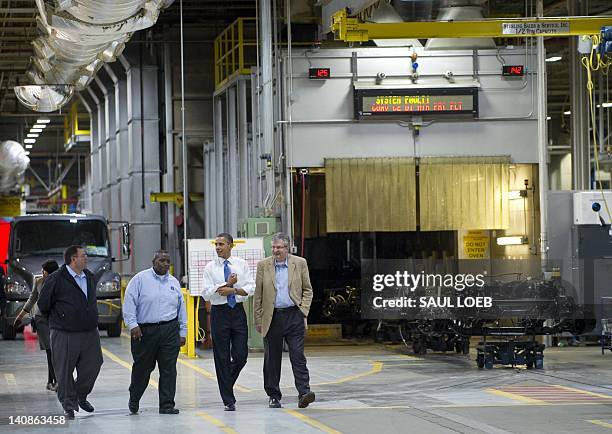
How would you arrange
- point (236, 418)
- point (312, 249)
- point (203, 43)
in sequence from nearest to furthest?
point (236, 418)
point (312, 249)
point (203, 43)

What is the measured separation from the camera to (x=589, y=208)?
23.2 metres

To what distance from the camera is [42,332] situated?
16859 millimetres

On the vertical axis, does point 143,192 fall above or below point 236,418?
above

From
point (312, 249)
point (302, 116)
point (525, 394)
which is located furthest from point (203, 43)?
point (525, 394)

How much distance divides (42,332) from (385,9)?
922 centimetres

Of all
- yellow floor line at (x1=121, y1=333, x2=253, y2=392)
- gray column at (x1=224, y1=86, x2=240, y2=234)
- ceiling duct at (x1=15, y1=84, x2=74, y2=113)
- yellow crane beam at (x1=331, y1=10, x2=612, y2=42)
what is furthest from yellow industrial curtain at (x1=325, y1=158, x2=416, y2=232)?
ceiling duct at (x1=15, y1=84, x2=74, y2=113)

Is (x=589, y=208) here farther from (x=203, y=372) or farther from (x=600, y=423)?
(x=600, y=423)

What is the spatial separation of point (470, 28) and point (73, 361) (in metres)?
10.3

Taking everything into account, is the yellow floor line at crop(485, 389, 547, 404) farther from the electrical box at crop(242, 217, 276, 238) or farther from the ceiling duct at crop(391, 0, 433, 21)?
the ceiling duct at crop(391, 0, 433, 21)

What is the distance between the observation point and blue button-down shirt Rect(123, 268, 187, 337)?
13.2m

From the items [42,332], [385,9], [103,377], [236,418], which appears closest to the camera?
[236,418]

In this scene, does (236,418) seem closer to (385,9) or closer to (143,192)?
(385,9)

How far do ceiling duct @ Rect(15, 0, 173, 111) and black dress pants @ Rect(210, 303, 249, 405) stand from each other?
5.86 m

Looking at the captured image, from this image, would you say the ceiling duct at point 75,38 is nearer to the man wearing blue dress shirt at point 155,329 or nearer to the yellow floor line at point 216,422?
the man wearing blue dress shirt at point 155,329
